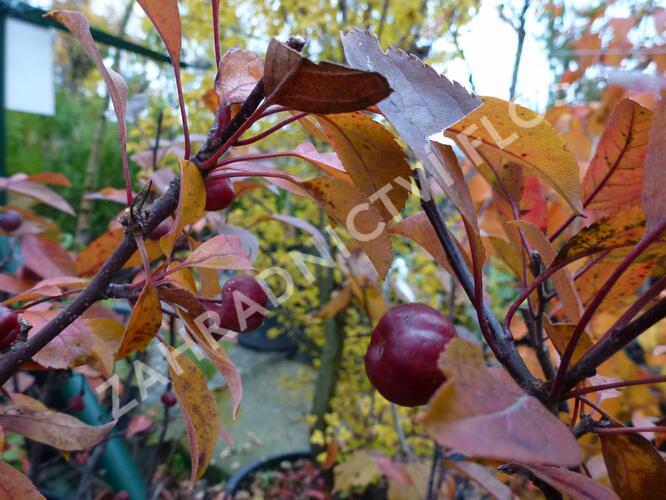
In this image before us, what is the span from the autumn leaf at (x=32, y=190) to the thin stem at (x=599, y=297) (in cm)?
74

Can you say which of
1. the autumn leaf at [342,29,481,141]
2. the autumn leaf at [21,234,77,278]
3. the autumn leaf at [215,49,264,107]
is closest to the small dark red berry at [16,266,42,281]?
the autumn leaf at [21,234,77,278]

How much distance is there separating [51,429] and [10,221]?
412 millimetres

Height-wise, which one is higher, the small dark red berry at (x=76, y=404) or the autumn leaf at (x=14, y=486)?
the autumn leaf at (x=14, y=486)

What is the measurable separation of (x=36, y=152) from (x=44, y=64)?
2.98m

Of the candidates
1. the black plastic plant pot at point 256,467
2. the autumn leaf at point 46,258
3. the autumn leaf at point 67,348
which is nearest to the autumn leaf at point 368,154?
the autumn leaf at point 67,348

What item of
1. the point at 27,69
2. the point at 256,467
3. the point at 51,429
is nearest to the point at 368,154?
the point at 51,429

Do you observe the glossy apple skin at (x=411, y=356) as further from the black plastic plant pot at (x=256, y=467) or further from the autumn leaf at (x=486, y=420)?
the black plastic plant pot at (x=256, y=467)

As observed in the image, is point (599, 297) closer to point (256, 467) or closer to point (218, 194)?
point (218, 194)

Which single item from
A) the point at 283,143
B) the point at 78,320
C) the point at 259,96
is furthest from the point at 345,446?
the point at 259,96

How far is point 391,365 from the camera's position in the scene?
0.92 ft

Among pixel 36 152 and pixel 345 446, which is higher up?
pixel 36 152

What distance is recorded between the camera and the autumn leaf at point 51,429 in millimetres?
414

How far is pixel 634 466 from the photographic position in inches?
11.8

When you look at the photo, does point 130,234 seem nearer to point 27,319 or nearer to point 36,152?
point 27,319
